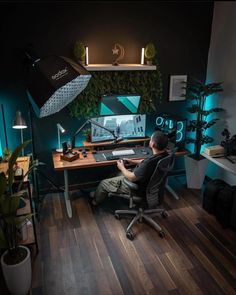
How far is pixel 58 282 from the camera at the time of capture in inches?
96.3

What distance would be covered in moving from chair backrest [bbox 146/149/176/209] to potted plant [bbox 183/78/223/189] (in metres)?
1.12

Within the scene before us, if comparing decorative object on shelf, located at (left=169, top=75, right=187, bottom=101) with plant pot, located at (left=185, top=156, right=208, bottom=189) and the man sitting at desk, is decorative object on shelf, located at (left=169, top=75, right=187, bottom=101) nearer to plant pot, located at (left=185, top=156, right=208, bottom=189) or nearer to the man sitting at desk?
plant pot, located at (left=185, top=156, right=208, bottom=189)

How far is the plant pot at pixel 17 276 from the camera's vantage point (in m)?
2.18

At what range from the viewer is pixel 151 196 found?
9.45 feet

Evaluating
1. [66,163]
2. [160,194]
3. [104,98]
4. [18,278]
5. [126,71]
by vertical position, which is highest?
[126,71]

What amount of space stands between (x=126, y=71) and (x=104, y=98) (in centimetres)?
47

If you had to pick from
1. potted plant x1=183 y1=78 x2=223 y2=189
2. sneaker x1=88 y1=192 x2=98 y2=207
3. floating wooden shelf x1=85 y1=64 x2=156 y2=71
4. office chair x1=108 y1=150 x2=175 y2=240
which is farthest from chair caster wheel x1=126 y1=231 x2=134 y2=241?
floating wooden shelf x1=85 y1=64 x2=156 y2=71

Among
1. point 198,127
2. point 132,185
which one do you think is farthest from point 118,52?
point 132,185

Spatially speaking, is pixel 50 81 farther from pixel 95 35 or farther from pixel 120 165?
pixel 95 35

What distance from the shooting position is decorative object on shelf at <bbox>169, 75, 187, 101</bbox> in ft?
12.7

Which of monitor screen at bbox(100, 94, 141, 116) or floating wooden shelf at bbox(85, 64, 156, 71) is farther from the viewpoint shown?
monitor screen at bbox(100, 94, 141, 116)

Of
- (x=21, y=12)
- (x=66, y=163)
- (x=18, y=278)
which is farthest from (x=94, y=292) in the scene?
(x=21, y=12)

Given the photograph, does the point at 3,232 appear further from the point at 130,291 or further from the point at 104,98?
the point at 104,98

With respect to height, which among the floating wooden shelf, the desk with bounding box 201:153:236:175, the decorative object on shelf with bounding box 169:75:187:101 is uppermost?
the floating wooden shelf
